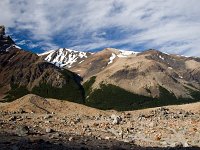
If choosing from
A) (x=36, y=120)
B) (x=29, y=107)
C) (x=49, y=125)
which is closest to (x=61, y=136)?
(x=49, y=125)

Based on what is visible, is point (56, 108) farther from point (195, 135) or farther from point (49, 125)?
point (195, 135)

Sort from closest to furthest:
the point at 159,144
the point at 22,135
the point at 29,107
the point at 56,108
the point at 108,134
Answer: the point at 22,135, the point at 159,144, the point at 108,134, the point at 29,107, the point at 56,108

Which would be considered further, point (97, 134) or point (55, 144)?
point (97, 134)

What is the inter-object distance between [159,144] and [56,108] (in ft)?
114

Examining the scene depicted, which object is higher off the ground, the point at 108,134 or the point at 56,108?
the point at 56,108

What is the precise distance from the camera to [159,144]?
29922mm

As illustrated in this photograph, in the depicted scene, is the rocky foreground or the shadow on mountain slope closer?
the shadow on mountain slope

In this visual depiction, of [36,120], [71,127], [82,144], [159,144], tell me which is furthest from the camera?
[36,120]

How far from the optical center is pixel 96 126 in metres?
37.2

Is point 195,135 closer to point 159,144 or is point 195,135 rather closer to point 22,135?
point 159,144

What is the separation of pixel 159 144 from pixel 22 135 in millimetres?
10214

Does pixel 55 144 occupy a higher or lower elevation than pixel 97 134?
lower

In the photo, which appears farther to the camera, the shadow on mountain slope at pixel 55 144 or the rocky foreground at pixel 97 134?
the rocky foreground at pixel 97 134

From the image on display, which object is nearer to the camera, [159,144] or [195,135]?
[159,144]
